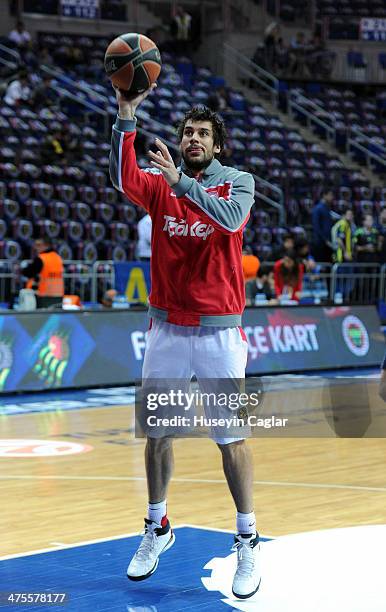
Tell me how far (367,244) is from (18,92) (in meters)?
7.81

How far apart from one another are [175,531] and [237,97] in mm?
23857

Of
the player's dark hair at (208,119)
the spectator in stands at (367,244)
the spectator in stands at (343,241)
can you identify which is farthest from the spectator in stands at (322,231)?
the player's dark hair at (208,119)

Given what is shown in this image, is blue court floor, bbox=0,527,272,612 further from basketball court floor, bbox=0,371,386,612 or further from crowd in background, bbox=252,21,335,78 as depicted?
crowd in background, bbox=252,21,335,78

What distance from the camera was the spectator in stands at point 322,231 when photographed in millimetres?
21422

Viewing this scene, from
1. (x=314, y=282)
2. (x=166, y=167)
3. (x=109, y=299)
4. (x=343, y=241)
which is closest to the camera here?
(x=166, y=167)

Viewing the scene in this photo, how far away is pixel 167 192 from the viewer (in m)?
5.78

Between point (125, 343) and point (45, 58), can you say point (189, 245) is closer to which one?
point (125, 343)

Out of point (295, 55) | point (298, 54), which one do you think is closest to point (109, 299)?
point (295, 55)

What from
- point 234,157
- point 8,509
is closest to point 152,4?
point 234,157

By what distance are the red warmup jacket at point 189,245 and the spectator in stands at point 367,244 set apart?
16.0 meters

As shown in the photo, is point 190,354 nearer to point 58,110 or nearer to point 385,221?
point 385,221

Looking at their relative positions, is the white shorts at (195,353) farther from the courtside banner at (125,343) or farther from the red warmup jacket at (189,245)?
the courtside banner at (125,343)

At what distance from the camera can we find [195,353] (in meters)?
5.70

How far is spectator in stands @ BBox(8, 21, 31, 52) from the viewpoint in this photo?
26.3m
